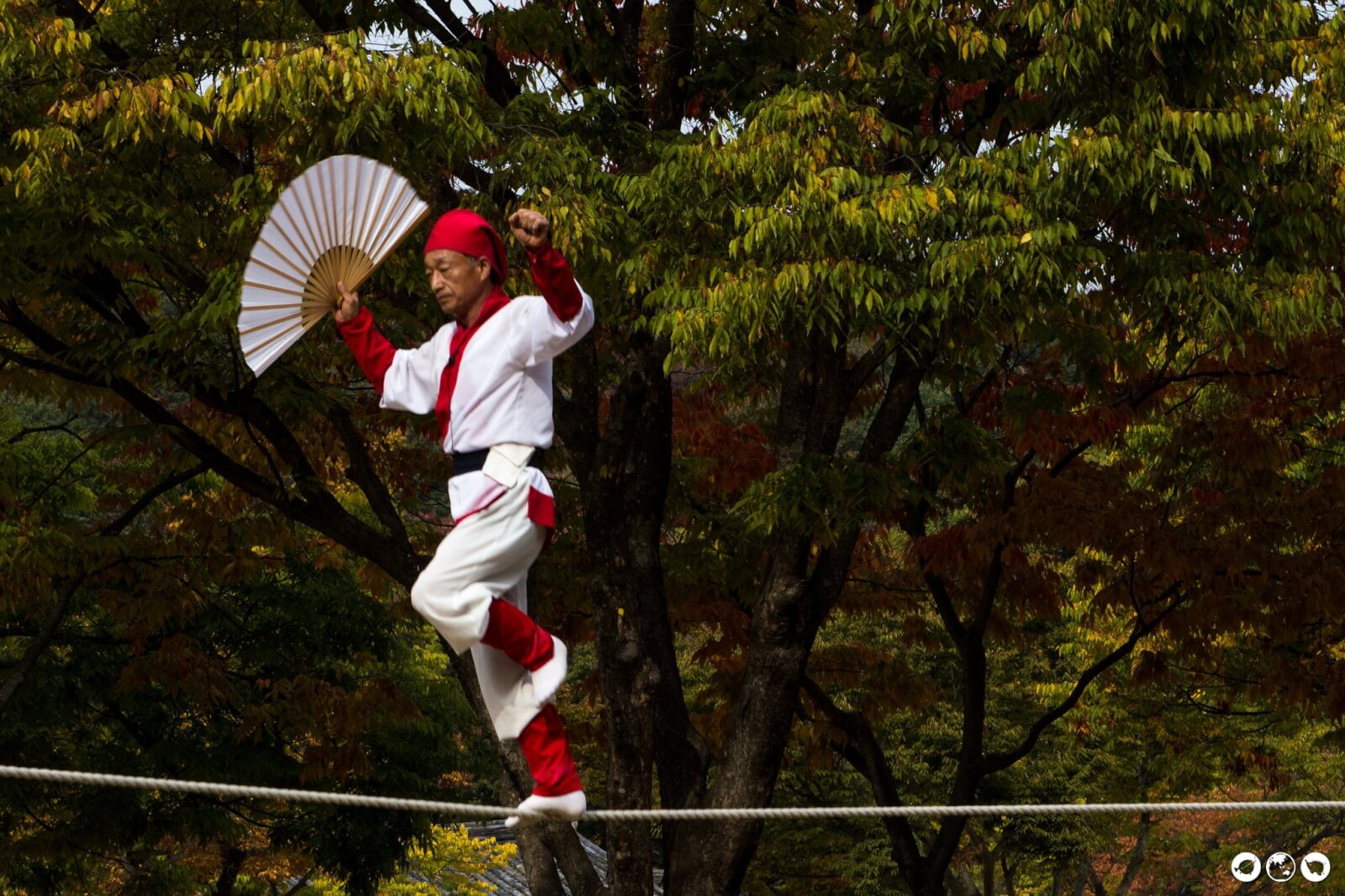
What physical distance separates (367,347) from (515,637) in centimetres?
102

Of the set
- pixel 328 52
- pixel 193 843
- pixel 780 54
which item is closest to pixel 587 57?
pixel 780 54

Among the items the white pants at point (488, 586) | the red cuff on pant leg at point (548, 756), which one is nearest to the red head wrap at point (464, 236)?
the white pants at point (488, 586)

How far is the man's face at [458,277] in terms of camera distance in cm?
419

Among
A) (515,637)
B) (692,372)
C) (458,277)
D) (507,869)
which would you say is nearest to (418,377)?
(458,277)

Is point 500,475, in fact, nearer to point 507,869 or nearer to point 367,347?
point 367,347

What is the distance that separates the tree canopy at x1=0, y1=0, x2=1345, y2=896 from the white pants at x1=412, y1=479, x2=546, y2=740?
2458 mm

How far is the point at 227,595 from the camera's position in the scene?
13320 mm

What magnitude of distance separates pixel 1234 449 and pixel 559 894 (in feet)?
17.5

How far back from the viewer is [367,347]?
14.7 ft

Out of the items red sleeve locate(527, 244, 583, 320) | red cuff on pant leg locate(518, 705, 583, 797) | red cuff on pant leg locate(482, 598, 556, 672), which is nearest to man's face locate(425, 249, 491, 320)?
red sleeve locate(527, 244, 583, 320)

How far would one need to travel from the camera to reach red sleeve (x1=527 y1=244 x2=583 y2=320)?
3918 millimetres

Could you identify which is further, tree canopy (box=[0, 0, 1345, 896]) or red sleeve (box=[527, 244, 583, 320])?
tree canopy (box=[0, 0, 1345, 896])

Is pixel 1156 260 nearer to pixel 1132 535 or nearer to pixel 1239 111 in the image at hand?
pixel 1239 111

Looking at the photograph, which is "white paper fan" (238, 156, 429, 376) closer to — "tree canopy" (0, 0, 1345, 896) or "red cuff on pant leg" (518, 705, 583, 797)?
"red cuff on pant leg" (518, 705, 583, 797)
